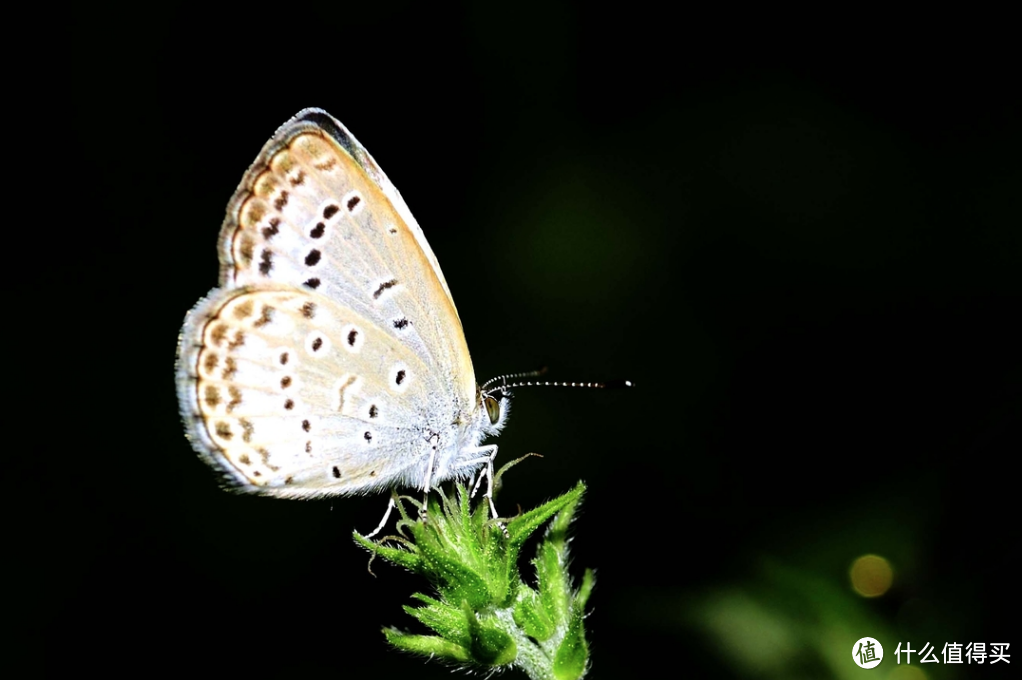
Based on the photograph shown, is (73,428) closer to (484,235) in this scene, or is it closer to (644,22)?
(484,235)

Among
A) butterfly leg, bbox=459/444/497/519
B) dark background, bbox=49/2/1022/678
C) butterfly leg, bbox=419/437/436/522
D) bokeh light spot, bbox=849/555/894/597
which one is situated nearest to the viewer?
butterfly leg, bbox=419/437/436/522

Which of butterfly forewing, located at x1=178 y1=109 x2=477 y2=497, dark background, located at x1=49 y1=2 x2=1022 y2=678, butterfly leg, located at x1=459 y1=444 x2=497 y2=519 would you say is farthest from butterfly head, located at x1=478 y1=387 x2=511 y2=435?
dark background, located at x1=49 y1=2 x2=1022 y2=678

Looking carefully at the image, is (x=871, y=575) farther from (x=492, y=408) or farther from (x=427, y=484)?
(x=427, y=484)

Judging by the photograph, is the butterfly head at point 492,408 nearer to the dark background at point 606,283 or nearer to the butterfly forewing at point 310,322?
the butterfly forewing at point 310,322

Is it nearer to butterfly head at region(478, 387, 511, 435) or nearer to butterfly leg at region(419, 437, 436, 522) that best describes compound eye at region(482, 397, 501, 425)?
butterfly head at region(478, 387, 511, 435)

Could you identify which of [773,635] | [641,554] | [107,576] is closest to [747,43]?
[641,554]
